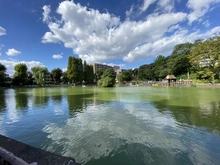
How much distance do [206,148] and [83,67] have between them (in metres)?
62.5

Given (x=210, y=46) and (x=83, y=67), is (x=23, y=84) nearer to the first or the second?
(x=83, y=67)

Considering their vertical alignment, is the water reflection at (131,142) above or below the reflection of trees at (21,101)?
below

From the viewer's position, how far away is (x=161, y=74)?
176 ft

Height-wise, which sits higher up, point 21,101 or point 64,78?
point 64,78

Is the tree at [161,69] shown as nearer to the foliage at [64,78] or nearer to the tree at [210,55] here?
the tree at [210,55]

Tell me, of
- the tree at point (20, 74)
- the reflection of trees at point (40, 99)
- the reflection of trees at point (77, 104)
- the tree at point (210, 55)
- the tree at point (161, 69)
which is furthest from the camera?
the tree at point (161, 69)

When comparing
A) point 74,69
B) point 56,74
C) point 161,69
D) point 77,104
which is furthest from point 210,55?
point 56,74

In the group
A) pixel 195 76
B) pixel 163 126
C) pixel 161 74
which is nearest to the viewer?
pixel 163 126

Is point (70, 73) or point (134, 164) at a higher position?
point (70, 73)

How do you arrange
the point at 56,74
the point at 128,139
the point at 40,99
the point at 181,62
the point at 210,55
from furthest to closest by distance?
the point at 56,74
the point at 181,62
the point at 210,55
the point at 40,99
the point at 128,139

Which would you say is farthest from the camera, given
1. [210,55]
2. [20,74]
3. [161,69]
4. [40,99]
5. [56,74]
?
[56,74]

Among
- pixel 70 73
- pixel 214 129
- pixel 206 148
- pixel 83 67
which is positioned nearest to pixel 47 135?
pixel 206 148

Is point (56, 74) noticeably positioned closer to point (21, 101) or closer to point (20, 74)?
point (20, 74)

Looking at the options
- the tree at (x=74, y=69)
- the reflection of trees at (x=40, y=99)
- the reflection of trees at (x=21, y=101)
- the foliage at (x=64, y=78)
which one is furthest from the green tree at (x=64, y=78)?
the reflection of trees at (x=21, y=101)
